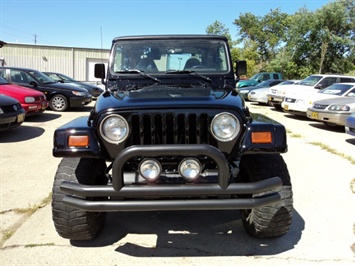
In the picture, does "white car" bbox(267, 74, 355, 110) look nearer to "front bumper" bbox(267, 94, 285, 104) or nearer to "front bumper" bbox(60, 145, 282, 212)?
"front bumper" bbox(267, 94, 285, 104)

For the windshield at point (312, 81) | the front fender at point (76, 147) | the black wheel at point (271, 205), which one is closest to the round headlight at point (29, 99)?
the front fender at point (76, 147)

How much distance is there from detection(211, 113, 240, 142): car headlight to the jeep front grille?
66mm

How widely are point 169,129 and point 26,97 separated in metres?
7.96

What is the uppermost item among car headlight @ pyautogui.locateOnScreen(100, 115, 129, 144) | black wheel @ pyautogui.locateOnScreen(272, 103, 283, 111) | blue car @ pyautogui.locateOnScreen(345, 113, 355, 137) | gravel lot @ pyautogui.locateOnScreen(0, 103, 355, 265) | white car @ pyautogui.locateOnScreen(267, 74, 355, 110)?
white car @ pyautogui.locateOnScreen(267, 74, 355, 110)

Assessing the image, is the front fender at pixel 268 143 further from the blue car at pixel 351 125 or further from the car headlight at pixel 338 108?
the car headlight at pixel 338 108

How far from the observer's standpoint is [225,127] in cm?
261

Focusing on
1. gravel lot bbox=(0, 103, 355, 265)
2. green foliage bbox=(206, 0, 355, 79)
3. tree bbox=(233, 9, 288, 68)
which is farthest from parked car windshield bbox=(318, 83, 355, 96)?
tree bbox=(233, 9, 288, 68)

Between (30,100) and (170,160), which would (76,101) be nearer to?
(30,100)

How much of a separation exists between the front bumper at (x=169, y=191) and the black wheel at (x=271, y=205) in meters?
0.42

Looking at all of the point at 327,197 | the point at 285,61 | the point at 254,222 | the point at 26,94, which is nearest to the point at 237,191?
the point at 254,222

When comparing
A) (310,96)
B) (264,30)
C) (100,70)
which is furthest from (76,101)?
(264,30)

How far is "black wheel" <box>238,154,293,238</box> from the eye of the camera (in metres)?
2.90

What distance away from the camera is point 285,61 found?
107ft

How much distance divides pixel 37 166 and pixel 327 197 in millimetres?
4529
